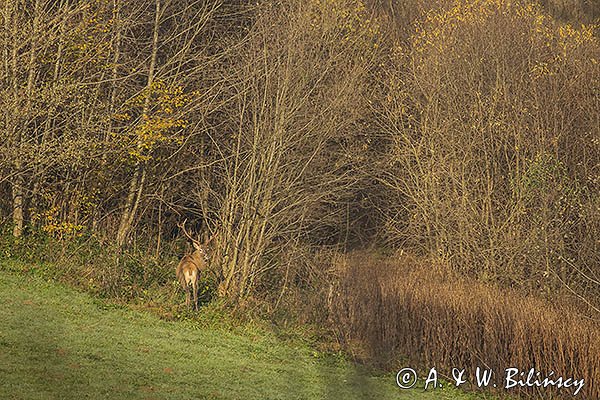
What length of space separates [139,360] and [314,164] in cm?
732

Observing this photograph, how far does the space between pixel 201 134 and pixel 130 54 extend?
2.58 m

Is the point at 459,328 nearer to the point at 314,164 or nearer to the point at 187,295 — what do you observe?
the point at 187,295

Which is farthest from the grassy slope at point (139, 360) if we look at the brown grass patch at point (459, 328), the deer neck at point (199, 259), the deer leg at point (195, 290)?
the deer neck at point (199, 259)

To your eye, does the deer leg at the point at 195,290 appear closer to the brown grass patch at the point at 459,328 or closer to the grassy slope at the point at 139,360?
the grassy slope at the point at 139,360

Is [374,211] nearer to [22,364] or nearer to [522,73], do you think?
[522,73]

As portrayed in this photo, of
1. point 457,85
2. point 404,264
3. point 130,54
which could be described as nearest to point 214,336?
point 404,264

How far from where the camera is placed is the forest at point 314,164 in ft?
53.6

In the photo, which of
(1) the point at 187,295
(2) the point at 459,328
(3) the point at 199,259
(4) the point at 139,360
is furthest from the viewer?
(3) the point at 199,259

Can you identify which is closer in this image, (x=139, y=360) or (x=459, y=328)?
(x=139, y=360)

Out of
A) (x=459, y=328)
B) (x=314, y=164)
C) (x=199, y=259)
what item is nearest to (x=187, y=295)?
(x=199, y=259)

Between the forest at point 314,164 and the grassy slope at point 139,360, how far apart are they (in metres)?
1.05

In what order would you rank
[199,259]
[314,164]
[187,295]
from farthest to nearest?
[314,164] → [199,259] → [187,295]

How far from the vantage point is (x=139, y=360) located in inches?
485

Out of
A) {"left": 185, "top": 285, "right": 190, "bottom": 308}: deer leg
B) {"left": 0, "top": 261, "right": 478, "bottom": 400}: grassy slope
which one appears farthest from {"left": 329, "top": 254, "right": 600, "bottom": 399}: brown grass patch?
{"left": 185, "top": 285, "right": 190, "bottom": 308}: deer leg
